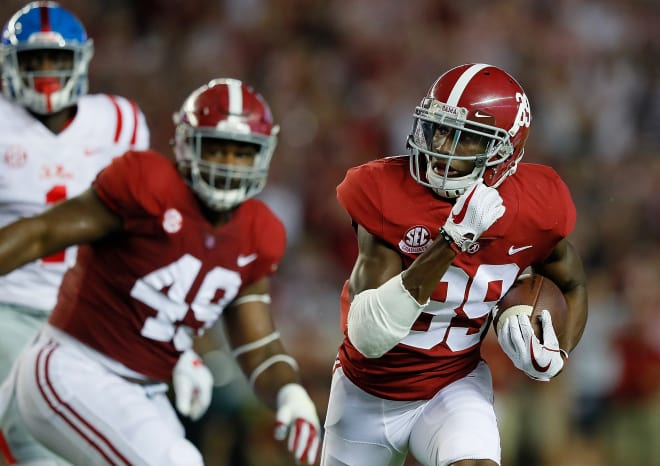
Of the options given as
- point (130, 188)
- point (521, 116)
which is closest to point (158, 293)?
point (130, 188)

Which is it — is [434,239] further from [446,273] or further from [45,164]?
[45,164]

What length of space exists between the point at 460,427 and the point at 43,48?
216 cm

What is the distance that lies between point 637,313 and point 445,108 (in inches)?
118

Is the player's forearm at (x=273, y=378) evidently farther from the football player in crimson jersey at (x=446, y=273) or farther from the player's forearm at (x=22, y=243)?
the player's forearm at (x=22, y=243)

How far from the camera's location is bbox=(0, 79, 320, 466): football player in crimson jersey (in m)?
3.03

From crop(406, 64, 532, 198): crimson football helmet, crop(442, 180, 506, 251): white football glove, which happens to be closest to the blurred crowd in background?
crop(406, 64, 532, 198): crimson football helmet

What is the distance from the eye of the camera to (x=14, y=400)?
3.25 m

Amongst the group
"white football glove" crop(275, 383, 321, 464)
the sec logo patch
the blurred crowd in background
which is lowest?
the blurred crowd in background

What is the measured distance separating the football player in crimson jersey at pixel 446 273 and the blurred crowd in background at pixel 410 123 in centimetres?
216

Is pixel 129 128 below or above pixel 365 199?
below

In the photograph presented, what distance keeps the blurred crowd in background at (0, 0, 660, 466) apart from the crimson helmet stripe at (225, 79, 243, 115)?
6.90 ft

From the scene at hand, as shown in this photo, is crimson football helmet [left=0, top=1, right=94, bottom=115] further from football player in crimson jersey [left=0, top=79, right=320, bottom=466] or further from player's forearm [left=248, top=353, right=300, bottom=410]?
player's forearm [left=248, top=353, right=300, bottom=410]

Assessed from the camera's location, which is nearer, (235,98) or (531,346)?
(531,346)

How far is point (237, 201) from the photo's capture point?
10.7 feet
